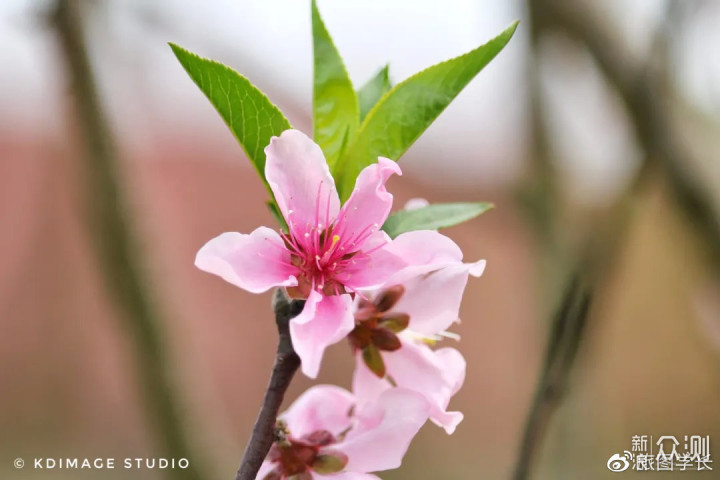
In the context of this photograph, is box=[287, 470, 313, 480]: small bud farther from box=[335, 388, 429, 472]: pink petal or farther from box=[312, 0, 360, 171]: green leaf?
box=[312, 0, 360, 171]: green leaf

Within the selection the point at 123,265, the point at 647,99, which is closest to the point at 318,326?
the point at 123,265

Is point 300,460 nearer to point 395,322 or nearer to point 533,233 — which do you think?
point 395,322

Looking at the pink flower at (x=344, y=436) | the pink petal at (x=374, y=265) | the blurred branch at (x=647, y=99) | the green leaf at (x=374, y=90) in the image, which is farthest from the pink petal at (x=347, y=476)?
the blurred branch at (x=647, y=99)

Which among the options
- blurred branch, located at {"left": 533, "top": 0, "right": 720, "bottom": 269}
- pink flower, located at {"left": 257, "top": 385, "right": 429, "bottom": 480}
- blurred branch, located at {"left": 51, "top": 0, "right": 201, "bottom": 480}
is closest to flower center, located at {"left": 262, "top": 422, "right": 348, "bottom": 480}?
pink flower, located at {"left": 257, "top": 385, "right": 429, "bottom": 480}

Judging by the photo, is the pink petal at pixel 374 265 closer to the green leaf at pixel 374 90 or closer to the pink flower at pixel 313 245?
the pink flower at pixel 313 245

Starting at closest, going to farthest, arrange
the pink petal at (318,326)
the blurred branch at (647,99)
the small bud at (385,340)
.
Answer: the pink petal at (318,326) → the small bud at (385,340) → the blurred branch at (647,99)

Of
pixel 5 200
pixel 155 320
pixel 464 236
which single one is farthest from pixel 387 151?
pixel 5 200
